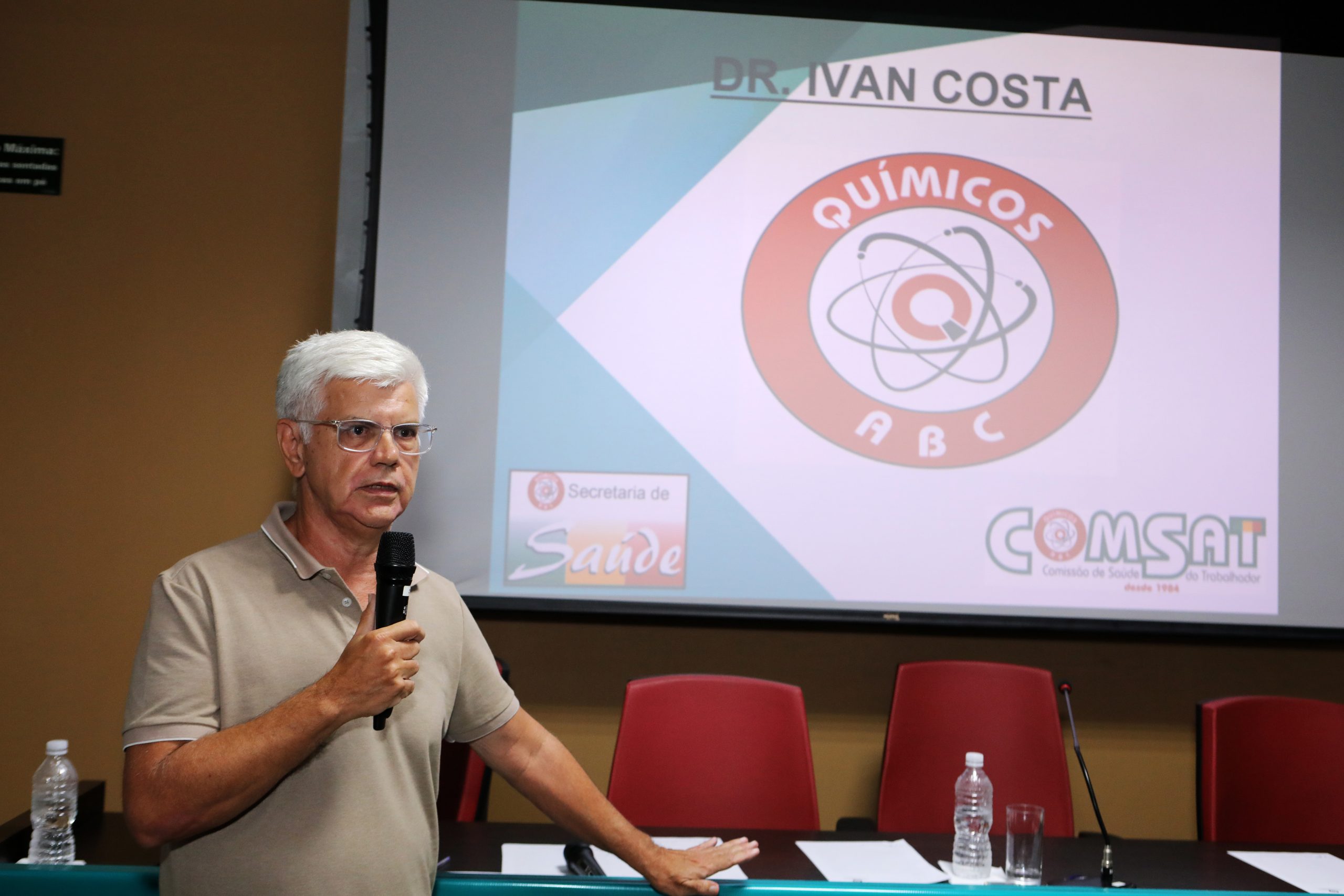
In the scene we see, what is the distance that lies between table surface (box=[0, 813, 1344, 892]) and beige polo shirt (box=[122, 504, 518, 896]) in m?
0.41

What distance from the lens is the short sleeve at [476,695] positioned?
169cm

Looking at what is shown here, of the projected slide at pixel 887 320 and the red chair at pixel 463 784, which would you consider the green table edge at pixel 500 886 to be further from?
the projected slide at pixel 887 320

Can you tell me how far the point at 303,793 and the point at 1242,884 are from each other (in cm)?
174

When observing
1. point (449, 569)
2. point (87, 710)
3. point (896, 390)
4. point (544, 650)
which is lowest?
point (87, 710)

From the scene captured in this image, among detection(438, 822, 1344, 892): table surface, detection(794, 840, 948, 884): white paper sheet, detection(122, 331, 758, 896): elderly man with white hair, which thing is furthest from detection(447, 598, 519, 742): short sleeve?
detection(794, 840, 948, 884): white paper sheet

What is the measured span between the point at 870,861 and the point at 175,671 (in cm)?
139

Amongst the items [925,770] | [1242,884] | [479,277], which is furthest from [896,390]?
[1242,884]

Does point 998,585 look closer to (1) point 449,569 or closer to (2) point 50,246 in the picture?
(1) point 449,569

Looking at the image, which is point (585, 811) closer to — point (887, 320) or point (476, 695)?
point (476, 695)

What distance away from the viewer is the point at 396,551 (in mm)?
1348

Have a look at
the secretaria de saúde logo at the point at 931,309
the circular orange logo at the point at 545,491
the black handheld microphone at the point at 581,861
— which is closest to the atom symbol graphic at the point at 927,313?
the secretaria de saúde logo at the point at 931,309

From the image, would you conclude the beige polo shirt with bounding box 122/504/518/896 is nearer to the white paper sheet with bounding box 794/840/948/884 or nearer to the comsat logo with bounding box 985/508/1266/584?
the white paper sheet with bounding box 794/840/948/884

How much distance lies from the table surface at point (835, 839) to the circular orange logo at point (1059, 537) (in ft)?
3.38

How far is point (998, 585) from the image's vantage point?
320cm
